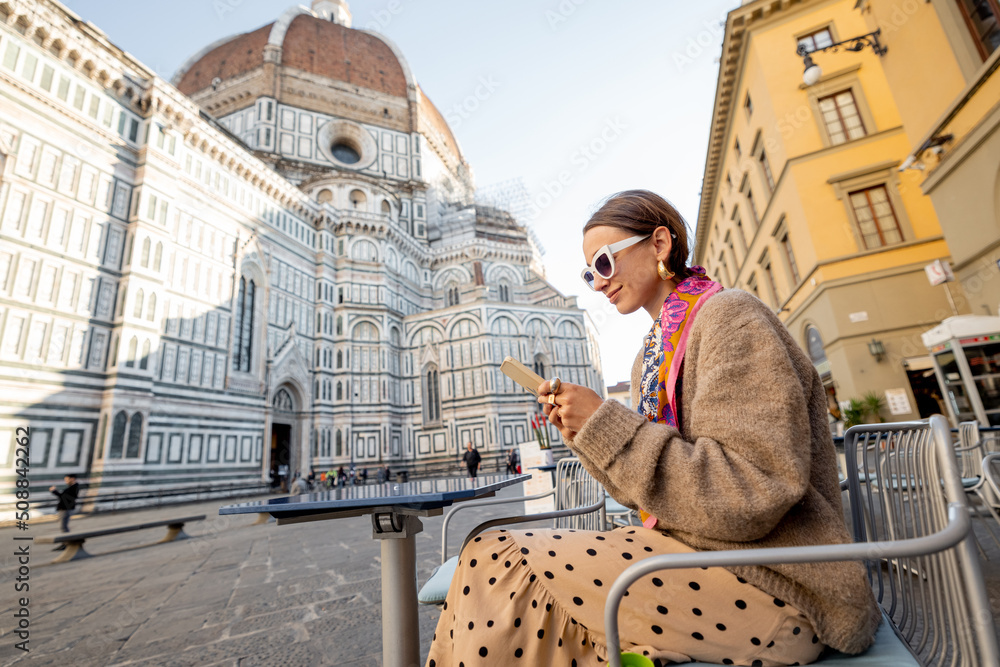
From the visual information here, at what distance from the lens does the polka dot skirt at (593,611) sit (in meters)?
0.84

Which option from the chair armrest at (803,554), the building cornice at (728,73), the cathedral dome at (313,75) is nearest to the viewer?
the chair armrest at (803,554)

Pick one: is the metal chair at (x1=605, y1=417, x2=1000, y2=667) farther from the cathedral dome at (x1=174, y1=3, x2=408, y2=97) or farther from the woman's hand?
the cathedral dome at (x1=174, y1=3, x2=408, y2=97)

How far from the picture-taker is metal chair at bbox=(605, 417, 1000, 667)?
0.67 metres

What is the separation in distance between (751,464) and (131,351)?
15.6m

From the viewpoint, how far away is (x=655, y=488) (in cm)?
89

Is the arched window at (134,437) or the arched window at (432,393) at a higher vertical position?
the arched window at (432,393)

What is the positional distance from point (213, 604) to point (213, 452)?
13.4 meters

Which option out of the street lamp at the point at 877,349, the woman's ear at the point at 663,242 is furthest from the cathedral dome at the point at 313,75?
the woman's ear at the point at 663,242

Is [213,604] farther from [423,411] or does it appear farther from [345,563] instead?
[423,411]

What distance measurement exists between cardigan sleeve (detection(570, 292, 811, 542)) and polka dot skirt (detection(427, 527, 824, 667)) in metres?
0.12

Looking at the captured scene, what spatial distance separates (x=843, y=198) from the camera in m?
9.30

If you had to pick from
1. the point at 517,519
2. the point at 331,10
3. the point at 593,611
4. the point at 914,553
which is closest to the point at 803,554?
the point at 914,553

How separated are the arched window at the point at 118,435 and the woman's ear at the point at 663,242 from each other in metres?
14.9

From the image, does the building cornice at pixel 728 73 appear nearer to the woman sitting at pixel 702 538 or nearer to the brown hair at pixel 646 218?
the brown hair at pixel 646 218
